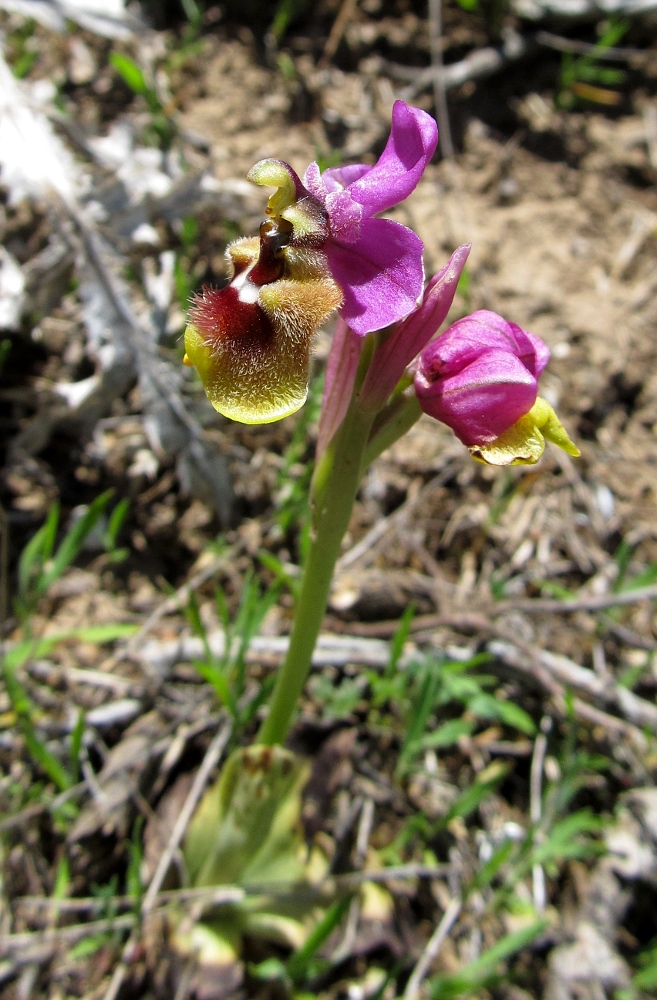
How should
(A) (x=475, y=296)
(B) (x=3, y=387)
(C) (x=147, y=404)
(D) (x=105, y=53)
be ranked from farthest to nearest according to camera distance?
(D) (x=105, y=53), (A) (x=475, y=296), (B) (x=3, y=387), (C) (x=147, y=404)

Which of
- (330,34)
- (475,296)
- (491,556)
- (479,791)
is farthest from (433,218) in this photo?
(479,791)

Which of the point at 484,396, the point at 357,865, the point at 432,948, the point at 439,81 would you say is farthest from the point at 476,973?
the point at 439,81

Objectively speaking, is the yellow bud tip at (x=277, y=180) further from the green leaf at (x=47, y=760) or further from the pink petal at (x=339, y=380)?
the green leaf at (x=47, y=760)

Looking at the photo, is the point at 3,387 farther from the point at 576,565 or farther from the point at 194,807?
the point at 576,565

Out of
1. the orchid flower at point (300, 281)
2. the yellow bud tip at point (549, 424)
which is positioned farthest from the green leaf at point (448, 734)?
the orchid flower at point (300, 281)

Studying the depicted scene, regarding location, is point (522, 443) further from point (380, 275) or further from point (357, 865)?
point (357, 865)

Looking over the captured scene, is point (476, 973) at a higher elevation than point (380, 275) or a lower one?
lower
